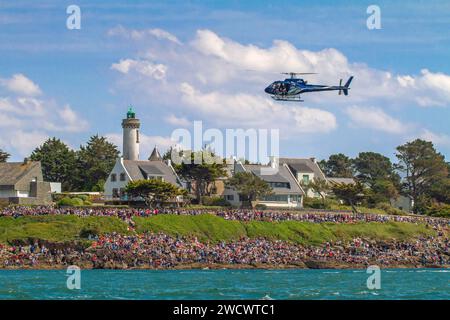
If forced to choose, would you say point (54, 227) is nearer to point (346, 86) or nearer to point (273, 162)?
point (346, 86)

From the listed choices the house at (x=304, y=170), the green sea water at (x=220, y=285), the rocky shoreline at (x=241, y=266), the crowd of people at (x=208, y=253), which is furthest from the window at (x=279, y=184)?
the green sea water at (x=220, y=285)

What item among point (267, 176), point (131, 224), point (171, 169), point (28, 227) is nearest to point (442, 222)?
point (267, 176)

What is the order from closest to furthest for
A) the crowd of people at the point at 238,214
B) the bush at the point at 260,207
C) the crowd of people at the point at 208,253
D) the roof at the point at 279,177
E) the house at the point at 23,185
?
the crowd of people at the point at 208,253, the crowd of people at the point at 238,214, the house at the point at 23,185, the bush at the point at 260,207, the roof at the point at 279,177

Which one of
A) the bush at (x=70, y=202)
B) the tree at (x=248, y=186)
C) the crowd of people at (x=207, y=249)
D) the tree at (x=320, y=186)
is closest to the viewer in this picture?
the crowd of people at (x=207, y=249)

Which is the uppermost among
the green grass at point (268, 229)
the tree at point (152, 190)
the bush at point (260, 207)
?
the tree at point (152, 190)

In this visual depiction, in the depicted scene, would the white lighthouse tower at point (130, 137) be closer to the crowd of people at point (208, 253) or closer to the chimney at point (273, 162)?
the chimney at point (273, 162)

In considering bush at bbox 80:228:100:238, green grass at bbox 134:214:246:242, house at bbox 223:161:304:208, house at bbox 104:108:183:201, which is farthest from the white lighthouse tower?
bush at bbox 80:228:100:238

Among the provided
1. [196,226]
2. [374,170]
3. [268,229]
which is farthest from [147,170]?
[374,170]
